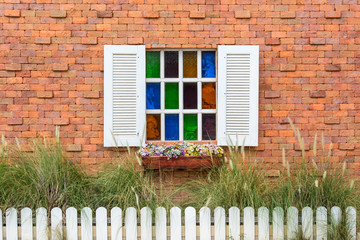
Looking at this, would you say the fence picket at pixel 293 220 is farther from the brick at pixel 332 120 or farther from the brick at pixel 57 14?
the brick at pixel 57 14

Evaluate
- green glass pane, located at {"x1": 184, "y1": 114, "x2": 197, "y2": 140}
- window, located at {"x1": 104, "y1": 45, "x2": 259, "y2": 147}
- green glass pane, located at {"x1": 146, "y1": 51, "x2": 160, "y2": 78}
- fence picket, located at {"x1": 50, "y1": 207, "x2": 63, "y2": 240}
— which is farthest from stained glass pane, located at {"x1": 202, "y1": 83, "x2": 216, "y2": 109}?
fence picket, located at {"x1": 50, "y1": 207, "x2": 63, "y2": 240}

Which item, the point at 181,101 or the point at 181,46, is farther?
the point at 181,101

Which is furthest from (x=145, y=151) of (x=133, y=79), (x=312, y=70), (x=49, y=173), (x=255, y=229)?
(x=312, y=70)

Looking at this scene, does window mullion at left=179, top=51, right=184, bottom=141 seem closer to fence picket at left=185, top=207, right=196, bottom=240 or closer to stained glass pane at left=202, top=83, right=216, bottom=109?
stained glass pane at left=202, top=83, right=216, bottom=109

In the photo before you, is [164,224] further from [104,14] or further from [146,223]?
[104,14]

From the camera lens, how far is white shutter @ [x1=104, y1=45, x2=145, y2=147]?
20.6ft

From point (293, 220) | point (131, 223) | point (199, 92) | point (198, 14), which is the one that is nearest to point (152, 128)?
point (199, 92)

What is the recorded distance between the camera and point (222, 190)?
5.02m

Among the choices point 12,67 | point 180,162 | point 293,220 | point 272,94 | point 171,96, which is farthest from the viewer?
point 171,96

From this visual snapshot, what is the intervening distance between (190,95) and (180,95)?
143 mm

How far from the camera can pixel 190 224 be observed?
4.70 meters

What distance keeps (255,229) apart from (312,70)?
8.63 ft

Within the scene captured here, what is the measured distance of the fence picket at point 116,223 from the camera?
4660 millimetres

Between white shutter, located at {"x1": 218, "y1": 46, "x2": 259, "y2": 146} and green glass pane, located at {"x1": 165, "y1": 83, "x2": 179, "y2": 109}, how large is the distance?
23.7 inches
